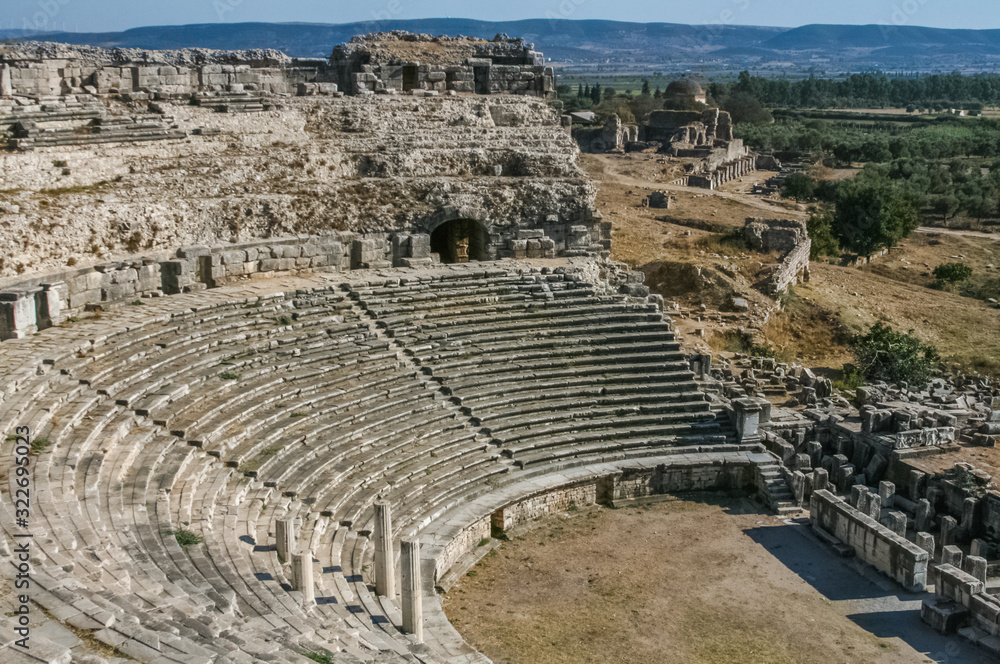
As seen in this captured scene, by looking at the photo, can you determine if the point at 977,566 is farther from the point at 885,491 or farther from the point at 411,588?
the point at 411,588

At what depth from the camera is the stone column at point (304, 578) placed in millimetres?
11724

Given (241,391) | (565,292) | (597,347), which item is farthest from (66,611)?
(565,292)

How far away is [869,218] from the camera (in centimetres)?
3725

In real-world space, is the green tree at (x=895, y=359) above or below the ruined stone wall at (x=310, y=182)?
below

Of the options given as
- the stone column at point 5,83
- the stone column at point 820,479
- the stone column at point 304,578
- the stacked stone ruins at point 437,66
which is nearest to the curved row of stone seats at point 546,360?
the stone column at point 820,479

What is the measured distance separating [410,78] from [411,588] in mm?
19407

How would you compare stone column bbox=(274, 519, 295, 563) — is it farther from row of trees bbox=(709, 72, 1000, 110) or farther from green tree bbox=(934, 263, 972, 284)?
row of trees bbox=(709, 72, 1000, 110)

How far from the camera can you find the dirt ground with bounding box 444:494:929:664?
1313 cm

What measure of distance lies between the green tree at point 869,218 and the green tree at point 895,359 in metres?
12.6

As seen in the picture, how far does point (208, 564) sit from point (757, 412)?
11.1m

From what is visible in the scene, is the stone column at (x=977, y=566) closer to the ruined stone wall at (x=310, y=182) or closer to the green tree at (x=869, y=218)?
the ruined stone wall at (x=310, y=182)

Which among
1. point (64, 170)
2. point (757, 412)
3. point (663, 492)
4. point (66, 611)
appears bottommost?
→ point (663, 492)

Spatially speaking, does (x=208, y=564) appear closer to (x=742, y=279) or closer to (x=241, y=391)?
(x=241, y=391)

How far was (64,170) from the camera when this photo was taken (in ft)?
64.4
